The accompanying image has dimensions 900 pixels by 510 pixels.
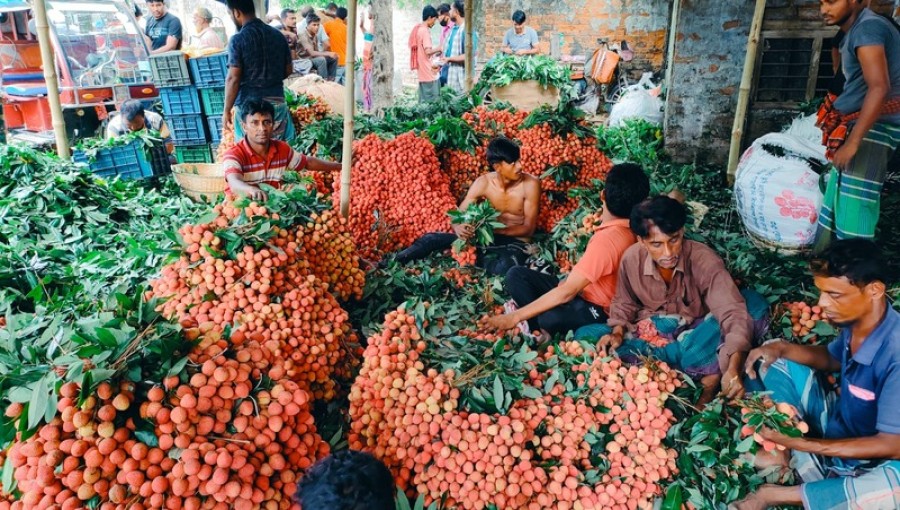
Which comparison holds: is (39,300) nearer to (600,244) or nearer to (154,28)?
(600,244)

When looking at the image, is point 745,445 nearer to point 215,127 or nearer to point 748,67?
point 748,67

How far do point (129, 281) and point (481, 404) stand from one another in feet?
5.86

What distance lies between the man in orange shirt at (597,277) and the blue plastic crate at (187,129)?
13.8 feet

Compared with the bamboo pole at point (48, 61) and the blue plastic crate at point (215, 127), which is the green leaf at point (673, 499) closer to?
the bamboo pole at point (48, 61)

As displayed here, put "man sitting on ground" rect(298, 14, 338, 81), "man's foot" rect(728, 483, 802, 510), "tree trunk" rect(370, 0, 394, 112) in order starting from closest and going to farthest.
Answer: "man's foot" rect(728, 483, 802, 510) < "tree trunk" rect(370, 0, 394, 112) < "man sitting on ground" rect(298, 14, 338, 81)

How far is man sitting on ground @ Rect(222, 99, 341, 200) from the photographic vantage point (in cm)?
337

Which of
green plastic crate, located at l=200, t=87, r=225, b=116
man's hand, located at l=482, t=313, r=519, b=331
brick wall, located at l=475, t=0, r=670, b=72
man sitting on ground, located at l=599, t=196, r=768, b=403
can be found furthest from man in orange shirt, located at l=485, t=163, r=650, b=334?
brick wall, located at l=475, t=0, r=670, b=72

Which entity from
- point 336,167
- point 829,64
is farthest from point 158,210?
point 829,64

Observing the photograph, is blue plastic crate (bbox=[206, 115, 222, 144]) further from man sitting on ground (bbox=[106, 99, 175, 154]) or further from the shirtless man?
the shirtless man

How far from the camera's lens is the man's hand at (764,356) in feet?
7.29

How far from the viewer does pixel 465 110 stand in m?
5.52

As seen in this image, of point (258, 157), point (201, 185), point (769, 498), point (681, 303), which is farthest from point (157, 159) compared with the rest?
point (769, 498)

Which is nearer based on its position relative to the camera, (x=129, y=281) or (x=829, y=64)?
(x=129, y=281)

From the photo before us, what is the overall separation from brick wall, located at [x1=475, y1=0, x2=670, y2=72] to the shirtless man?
7999 mm
